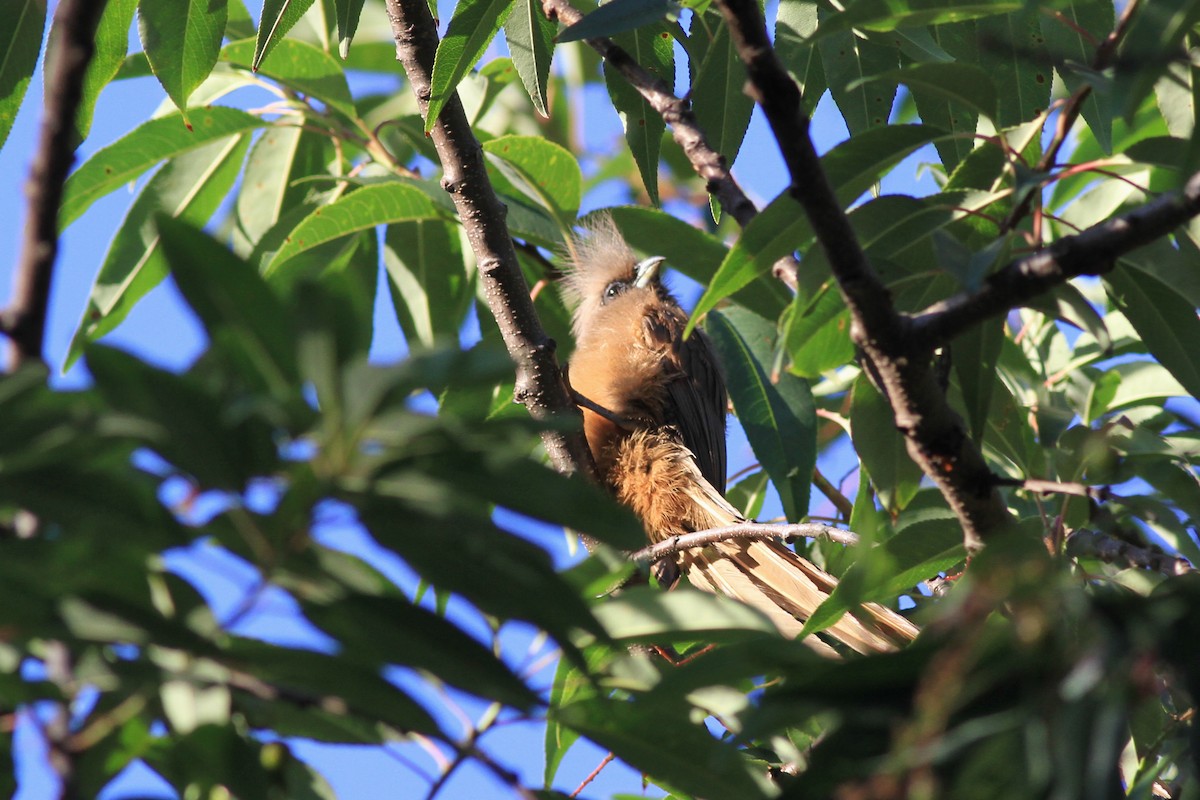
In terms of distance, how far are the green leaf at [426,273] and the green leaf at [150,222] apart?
61 cm

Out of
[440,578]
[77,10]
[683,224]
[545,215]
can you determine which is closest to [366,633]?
[440,578]

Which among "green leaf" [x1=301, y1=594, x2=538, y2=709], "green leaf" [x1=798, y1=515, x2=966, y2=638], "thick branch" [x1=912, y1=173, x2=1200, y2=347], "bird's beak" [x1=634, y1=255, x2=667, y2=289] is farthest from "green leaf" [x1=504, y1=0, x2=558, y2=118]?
"bird's beak" [x1=634, y1=255, x2=667, y2=289]

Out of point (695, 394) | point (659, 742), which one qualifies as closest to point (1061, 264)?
point (659, 742)

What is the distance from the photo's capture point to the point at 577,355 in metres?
4.77

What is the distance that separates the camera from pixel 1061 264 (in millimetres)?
1440

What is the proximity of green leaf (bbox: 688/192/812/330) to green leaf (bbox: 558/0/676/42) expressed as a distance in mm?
501

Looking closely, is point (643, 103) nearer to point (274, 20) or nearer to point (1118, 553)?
point (274, 20)

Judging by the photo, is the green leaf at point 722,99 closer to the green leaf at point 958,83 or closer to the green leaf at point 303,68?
the green leaf at point 958,83

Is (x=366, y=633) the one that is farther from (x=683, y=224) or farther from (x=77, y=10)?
(x=683, y=224)

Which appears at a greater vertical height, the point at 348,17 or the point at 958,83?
the point at 348,17

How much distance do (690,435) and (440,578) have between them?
3.40 meters

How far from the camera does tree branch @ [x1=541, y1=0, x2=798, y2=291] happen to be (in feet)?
8.01

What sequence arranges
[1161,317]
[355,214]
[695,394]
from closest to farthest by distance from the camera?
[1161,317] → [355,214] → [695,394]

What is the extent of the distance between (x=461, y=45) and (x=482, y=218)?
0.47 metres
